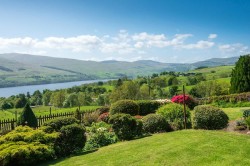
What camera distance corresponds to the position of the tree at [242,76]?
1441 inches

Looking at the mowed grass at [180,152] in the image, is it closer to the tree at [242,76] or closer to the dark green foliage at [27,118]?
the dark green foliage at [27,118]

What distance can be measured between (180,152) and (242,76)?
96.2 ft

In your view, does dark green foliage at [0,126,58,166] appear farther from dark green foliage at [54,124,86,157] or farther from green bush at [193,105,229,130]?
green bush at [193,105,229,130]

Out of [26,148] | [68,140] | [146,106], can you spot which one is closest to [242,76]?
[146,106]

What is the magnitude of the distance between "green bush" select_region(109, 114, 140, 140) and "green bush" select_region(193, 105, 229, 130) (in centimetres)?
335

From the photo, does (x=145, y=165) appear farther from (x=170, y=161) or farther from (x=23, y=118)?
(x=23, y=118)

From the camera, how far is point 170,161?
10008 mm

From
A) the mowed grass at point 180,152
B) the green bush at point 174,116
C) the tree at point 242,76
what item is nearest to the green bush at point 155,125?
the green bush at point 174,116

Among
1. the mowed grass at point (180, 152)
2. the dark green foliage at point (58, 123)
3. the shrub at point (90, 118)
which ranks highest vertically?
the dark green foliage at point (58, 123)

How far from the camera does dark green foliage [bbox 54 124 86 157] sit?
1393 centimetres

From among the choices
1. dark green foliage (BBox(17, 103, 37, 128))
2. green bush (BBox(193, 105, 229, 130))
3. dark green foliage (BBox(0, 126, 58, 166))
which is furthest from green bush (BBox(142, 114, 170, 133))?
dark green foliage (BBox(17, 103, 37, 128))

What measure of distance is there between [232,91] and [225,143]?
29.0 meters

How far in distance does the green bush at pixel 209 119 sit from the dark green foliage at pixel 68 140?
6.24m

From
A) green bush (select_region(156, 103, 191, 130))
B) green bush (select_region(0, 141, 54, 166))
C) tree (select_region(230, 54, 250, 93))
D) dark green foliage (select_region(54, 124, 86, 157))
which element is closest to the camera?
green bush (select_region(0, 141, 54, 166))
